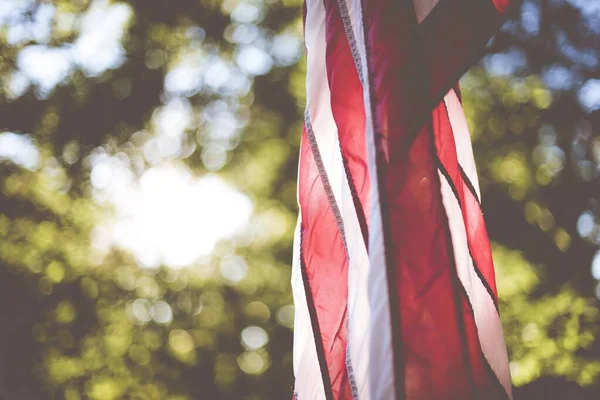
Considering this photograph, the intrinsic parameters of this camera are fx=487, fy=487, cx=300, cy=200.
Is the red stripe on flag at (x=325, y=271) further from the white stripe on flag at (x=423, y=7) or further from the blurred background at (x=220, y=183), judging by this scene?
the blurred background at (x=220, y=183)

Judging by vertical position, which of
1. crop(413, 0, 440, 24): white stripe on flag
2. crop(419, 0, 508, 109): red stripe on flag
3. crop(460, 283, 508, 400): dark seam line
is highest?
crop(413, 0, 440, 24): white stripe on flag

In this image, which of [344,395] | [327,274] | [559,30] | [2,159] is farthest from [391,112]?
[2,159]

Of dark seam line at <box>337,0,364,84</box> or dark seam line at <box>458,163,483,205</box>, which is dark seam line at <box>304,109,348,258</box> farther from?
dark seam line at <box>458,163,483,205</box>

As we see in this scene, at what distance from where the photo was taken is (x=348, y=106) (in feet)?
4.80

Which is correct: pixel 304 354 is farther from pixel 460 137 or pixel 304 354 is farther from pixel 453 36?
pixel 453 36

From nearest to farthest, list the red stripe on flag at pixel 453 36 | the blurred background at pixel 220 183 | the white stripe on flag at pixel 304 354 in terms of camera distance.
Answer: the red stripe on flag at pixel 453 36 → the white stripe on flag at pixel 304 354 → the blurred background at pixel 220 183

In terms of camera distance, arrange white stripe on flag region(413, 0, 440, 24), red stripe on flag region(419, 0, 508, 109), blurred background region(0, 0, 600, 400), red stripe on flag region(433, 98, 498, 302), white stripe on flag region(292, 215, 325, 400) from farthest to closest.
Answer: blurred background region(0, 0, 600, 400), white stripe on flag region(292, 215, 325, 400), red stripe on flag region(433, 98, 498, 302), white stripe on flag region(413, 0, 440, 24), red stripe on flag region(419, 0, 508, 109)

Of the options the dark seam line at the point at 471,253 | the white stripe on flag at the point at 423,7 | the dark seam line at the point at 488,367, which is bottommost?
the dark seam line at the point at 488,367

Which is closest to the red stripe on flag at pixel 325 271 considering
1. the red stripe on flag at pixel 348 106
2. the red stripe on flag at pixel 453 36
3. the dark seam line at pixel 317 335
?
the dark seam line at pixel 317 335

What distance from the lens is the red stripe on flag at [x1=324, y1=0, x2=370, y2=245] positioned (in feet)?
4.44

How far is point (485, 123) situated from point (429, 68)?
3934 millimetres

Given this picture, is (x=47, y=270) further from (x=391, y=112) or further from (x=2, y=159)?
(x=391, y=112)

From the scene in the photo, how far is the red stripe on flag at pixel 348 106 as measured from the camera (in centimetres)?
135

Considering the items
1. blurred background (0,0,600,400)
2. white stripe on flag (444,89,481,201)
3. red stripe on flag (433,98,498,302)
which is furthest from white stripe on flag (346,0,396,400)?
blurred background (0,0,600,400)
